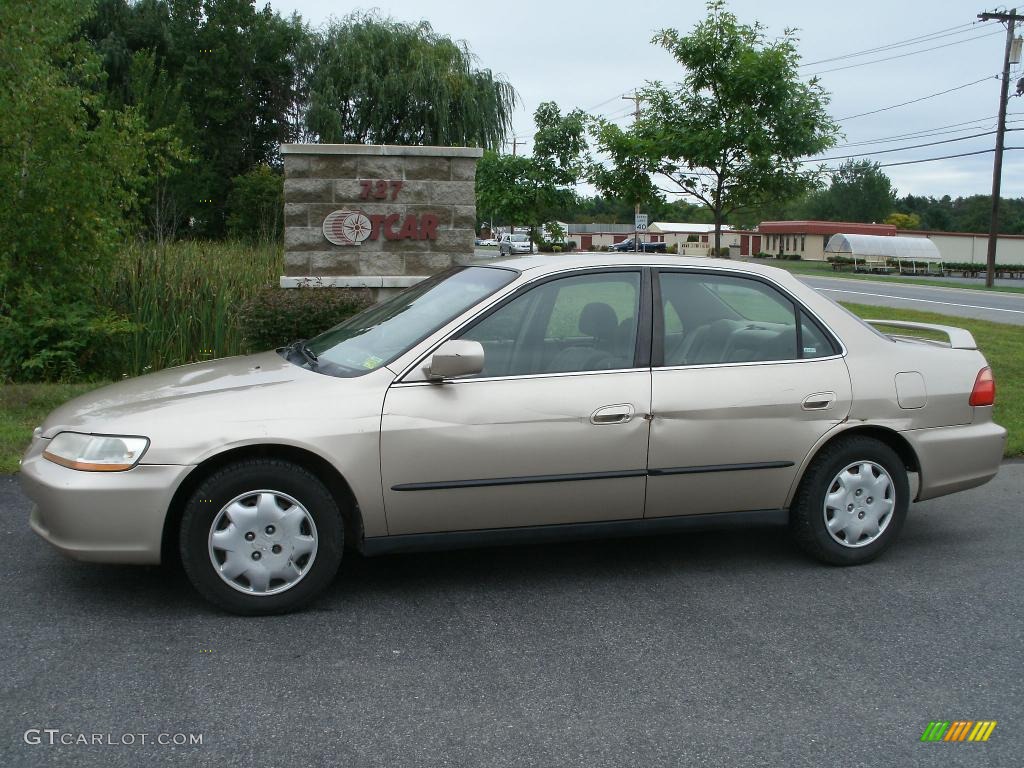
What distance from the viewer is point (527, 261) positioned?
17.2 ft

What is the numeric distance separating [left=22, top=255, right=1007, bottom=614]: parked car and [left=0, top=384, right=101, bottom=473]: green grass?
2619mm

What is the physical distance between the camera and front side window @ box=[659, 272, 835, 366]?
5078mm

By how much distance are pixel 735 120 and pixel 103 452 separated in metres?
10.6

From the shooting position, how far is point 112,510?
4184mm

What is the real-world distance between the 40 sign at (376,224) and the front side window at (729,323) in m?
6.73

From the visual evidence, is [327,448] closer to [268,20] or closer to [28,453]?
[28,453]

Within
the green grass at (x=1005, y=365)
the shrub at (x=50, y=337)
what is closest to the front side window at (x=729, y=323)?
the green grass at (x=1005, y=365)

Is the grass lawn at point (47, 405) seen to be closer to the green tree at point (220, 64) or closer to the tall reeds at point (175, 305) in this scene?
the tall reeds at point (175, 305)

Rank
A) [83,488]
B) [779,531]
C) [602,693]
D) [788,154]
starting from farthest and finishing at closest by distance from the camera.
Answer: [788,154] < [779,531] < [83,488] < [602,693]

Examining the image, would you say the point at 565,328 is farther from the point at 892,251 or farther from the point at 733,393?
the point at 892,251

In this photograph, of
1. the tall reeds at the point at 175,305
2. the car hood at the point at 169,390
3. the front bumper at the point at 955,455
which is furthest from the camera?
the tall reeds at the point at 175,305

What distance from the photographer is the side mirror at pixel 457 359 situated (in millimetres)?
4453

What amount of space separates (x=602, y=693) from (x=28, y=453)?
2688 millimetres

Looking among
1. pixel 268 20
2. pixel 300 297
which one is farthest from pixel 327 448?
pixel 268 20
